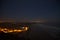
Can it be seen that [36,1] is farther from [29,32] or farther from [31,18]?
[29,32]

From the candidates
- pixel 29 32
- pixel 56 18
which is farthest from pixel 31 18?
pixel 56 18

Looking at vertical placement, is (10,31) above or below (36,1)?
below

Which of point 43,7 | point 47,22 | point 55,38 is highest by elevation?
point 43,7

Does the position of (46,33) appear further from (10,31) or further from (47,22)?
(10,31)

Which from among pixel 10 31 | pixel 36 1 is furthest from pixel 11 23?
pixel 36 1

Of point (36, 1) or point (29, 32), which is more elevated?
point (36, 1)

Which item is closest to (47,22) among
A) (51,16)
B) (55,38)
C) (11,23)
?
(51,16)
